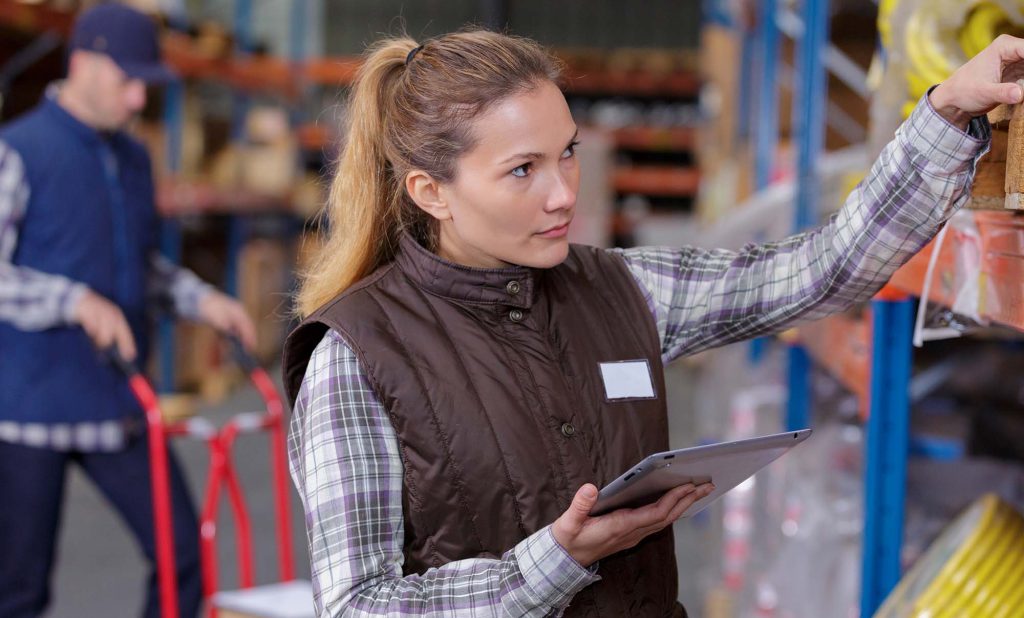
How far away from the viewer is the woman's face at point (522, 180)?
141cm

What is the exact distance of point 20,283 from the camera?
286cm

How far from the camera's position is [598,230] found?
9773 mm

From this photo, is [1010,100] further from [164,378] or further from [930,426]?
[164,378]

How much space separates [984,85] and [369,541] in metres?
0.81

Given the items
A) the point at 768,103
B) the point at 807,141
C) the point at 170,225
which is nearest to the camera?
the point at 807,141

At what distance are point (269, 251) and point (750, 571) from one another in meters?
6.54

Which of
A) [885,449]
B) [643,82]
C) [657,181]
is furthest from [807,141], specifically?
[643,82]

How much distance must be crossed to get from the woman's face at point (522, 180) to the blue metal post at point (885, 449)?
74cm

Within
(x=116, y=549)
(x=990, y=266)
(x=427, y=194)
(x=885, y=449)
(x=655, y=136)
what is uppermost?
(x=655, y=136)

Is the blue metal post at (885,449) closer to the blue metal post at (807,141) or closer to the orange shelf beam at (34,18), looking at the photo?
the blue metal post at (807,141)

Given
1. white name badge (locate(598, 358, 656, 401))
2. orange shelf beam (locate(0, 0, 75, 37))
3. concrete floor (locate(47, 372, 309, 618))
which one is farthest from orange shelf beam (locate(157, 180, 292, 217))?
white name badge (locate(598, 358, 656, 401))

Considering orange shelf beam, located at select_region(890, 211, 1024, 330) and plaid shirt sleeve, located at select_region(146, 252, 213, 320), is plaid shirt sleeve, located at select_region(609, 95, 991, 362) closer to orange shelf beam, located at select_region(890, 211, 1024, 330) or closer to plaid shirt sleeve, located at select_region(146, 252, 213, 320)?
orange shelf beam, located at select_region(890, 211, 1024, 330)

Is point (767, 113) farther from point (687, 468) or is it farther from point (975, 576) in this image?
point (687, 468)

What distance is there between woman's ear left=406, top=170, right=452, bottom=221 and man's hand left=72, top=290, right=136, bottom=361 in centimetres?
150
